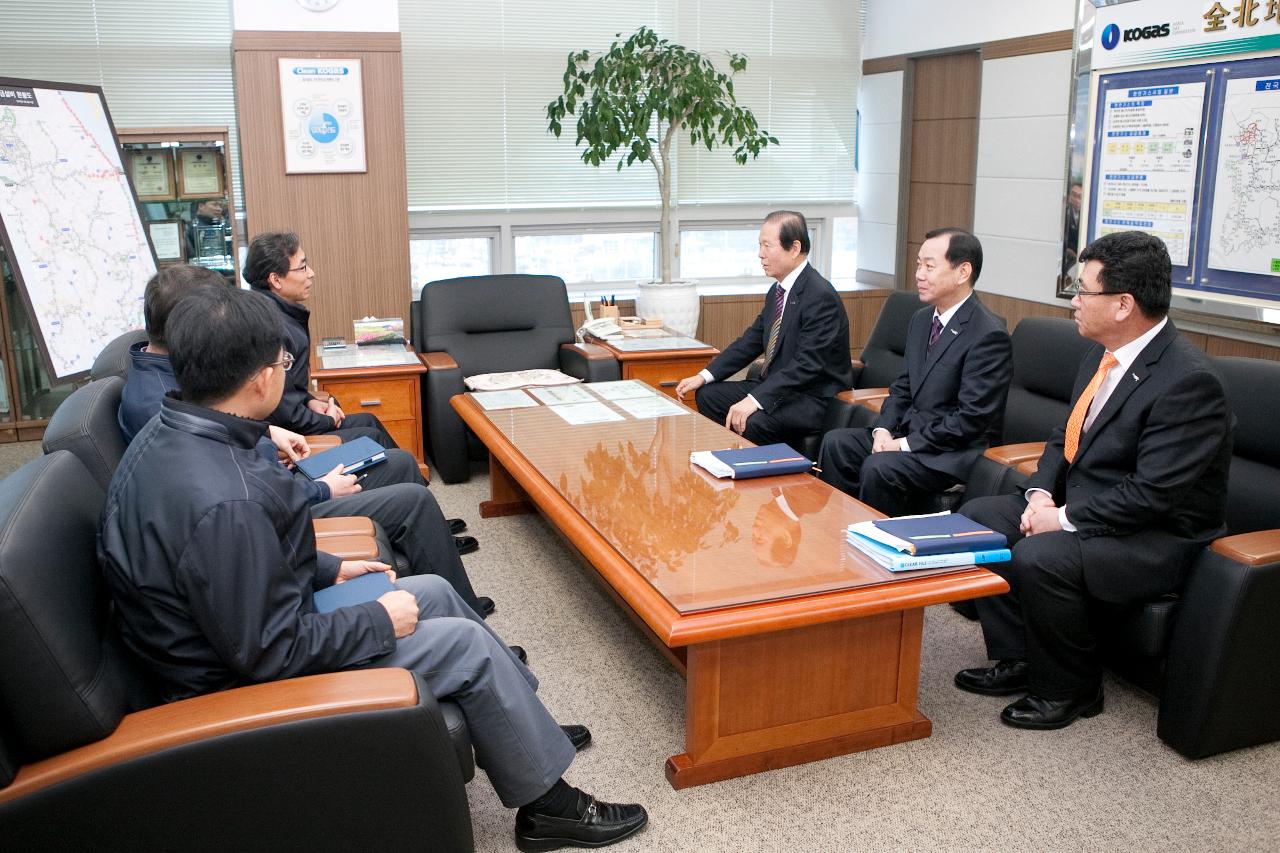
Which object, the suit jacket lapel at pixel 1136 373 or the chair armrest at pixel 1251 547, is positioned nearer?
the chair armrest at pixel 1251 547

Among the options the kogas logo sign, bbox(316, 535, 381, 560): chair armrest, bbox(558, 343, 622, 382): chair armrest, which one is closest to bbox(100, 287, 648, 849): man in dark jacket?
bbox(316, 535, 381, 560): chair armrest

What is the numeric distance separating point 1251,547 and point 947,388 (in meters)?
1.30

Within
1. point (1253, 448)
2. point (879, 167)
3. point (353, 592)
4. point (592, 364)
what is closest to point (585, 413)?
point (592, 364)

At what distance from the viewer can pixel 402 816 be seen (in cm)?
188

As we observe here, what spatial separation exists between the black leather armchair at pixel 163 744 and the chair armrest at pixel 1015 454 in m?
2.14

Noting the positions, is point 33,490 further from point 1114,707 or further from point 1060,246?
point 1060,246

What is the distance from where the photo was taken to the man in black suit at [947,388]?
141 inches

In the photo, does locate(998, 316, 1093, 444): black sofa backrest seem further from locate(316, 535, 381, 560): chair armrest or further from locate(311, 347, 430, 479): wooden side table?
locate(311, 347, 430, 479): wooden side table

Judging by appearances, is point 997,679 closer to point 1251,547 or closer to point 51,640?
point 1251,547

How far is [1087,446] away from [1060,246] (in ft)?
9.96

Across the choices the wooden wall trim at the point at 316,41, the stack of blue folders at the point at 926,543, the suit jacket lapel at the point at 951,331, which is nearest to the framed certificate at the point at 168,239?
the wooden wall trim at the point at 316,41

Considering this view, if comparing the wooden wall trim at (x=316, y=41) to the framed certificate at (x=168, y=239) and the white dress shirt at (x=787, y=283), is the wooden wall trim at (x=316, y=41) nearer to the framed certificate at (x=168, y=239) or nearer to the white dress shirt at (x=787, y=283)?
the framed certificate at (x=168, y=239)

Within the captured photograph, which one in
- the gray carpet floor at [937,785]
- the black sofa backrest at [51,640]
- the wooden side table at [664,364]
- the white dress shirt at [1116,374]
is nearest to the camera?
the black sofa backrest at [51,640]

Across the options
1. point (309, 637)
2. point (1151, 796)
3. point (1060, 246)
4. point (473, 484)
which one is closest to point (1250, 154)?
point (1060, 246)
